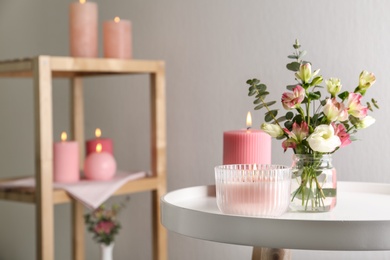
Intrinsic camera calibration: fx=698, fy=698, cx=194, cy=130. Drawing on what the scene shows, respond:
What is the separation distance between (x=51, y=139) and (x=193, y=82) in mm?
503

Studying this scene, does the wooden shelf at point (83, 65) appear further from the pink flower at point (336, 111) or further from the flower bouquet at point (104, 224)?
the pink flower at point (336, 111)

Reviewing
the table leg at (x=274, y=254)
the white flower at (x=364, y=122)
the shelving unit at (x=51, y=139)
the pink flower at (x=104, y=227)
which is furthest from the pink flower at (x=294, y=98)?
the pink flower at (x=104, y=227)

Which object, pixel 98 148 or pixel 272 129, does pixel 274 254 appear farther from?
pixel 98 148

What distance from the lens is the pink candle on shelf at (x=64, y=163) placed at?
1920mm

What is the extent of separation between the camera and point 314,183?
3.79 feet

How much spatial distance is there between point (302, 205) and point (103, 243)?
1111mm

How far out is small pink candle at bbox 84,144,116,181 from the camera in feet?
6.40

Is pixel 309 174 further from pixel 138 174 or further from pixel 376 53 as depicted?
pixel 138 174

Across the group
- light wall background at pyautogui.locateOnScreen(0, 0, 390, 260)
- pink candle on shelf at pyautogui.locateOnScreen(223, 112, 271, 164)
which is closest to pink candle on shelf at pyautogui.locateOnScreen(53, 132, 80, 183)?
light wall background at pyautogui.locateOnScreen(0, 0, 390, 260)

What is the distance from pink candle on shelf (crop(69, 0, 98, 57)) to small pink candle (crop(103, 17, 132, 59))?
0.12ft

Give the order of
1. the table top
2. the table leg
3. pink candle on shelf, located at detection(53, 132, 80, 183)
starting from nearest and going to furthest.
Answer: the table top < the table leg < pink candle on shelf, located at detection(53, 132, 80, 183)

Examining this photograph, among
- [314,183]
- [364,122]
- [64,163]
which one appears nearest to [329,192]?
[314,183]

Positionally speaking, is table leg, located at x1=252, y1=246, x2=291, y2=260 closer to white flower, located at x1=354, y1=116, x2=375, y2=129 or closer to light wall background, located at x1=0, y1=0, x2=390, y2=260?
white flower, located at x1=354, y1=116, x2=375, y2=129

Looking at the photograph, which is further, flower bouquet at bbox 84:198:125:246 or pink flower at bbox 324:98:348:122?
flower bouquet at bbox 84:198:125:246
